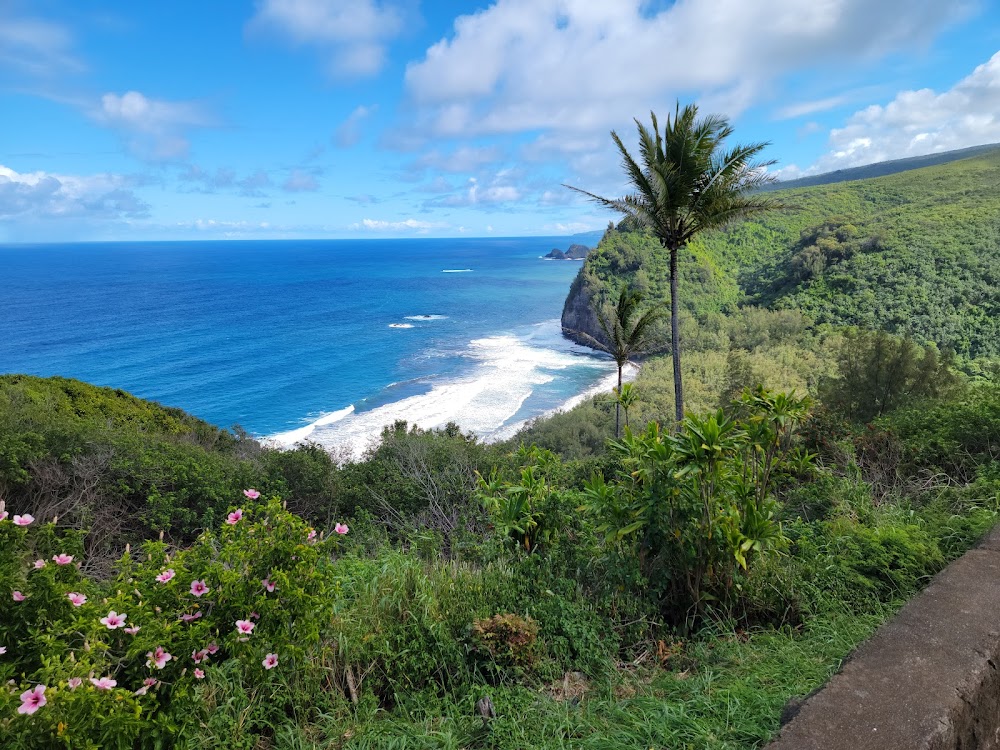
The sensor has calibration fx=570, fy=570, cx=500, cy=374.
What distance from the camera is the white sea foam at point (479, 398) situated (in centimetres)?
3080

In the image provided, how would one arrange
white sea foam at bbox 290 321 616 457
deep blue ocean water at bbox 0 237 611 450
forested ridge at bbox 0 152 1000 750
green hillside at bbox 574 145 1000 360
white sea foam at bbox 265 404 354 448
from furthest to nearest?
1. green hillside at bbox 574 145 1000 360
2. deep blue ocean water at bbox 0 237 611 450
3. white sea foam at bbox 290 321 616 457
4. white sea foam at bbox 265 404 354 448
5. forested ridge at bbox 0 152 1000 750

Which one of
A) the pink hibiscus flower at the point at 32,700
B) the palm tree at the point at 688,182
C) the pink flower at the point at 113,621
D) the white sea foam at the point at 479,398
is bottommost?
the white sea foam at the point at 479,398

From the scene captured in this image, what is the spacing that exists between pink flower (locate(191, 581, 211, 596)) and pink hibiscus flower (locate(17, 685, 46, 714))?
0.58 metres

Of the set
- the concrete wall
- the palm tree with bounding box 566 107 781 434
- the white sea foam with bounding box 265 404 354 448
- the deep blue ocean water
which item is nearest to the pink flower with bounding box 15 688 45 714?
the concrete wall

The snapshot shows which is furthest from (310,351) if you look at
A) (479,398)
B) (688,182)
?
(688,182)

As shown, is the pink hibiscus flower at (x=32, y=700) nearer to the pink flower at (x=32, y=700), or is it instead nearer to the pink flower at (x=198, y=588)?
the pink flower at (x=32, y=700)

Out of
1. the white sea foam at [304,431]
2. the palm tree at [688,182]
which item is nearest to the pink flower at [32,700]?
the palm tree at [688,182]

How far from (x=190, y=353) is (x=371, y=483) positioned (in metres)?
41.4

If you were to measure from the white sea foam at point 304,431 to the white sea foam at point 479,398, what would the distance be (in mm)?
192

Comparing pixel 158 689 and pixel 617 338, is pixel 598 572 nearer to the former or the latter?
pixel 158 689

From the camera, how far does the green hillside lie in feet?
125

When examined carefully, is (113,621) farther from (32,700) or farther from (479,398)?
(479,398)

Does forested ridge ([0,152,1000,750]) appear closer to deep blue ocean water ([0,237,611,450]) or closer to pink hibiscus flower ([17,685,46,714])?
pink hibiscus flower ([17,685,46,714])

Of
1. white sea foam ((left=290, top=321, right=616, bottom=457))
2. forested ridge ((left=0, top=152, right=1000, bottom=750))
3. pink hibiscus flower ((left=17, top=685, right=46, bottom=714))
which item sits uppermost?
pink hibiscus flower ((left=17, top=685, right=46, bottom=714))
